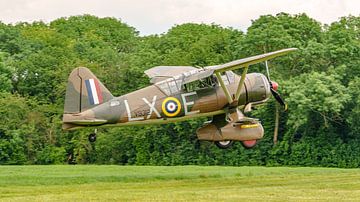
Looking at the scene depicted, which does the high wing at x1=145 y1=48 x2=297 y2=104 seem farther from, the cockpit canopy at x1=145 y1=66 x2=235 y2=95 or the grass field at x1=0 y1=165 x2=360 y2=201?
the grass field at x1=0 y1=165 x2=360 y2=201

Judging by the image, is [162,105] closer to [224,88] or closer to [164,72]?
[164,72]

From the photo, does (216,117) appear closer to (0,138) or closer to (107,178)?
(107,178)

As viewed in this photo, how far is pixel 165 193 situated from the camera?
31.9 m

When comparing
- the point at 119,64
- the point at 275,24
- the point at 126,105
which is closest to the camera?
the point at 126,105

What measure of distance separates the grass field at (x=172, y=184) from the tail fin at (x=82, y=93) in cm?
286

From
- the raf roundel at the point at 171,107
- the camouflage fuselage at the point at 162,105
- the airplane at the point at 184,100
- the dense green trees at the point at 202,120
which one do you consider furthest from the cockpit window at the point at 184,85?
the dense green trees at the point at 202,120

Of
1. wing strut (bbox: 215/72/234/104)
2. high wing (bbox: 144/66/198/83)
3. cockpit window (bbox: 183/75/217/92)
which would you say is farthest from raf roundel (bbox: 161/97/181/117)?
wing strut (bbox: 215/72/234/104)

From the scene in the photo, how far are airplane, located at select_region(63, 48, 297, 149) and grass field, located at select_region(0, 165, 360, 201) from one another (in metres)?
2.02

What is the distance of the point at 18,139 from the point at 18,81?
13094mm

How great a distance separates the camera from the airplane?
122 ft

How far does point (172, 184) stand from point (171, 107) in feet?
11.6

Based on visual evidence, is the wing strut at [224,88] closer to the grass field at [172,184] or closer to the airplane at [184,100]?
the airplane at [184,100]

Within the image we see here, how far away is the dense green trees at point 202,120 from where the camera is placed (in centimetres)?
6469

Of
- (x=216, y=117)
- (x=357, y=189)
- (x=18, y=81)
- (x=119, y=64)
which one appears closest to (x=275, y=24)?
(x=119, y=64)
